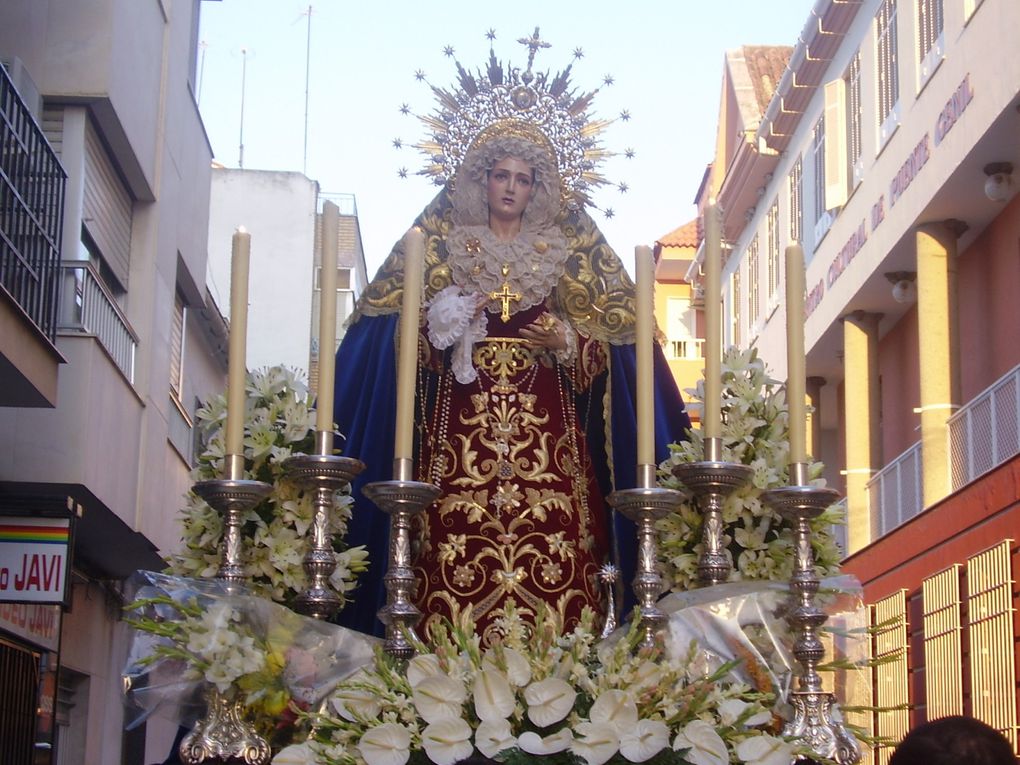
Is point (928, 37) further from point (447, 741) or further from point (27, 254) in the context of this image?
point (447, 741)

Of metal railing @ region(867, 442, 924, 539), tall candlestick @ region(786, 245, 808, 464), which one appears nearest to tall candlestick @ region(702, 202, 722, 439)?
tall candlestick @ region(786, 245, 808, 464)

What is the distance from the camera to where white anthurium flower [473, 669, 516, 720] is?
326 centimetres

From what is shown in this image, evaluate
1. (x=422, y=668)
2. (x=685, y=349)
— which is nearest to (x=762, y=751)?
(x=422, y=668)

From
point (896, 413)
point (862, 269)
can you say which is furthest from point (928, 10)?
point (896, 413)

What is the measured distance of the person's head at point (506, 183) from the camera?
5.27 metres

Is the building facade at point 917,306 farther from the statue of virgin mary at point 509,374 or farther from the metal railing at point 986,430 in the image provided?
the statue of virgin mary at point 509,374

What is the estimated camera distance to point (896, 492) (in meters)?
18.1

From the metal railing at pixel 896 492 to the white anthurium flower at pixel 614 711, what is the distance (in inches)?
545

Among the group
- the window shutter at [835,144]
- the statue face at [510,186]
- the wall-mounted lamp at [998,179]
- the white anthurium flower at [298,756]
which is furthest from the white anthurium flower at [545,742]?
the window shutter at [835,144]

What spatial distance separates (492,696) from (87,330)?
7843 mm

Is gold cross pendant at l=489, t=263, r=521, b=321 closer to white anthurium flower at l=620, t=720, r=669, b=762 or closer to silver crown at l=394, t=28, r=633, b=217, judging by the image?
silver crown at l=394, t=28, r=633, b=217

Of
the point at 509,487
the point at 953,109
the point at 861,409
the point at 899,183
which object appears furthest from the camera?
the point at 861,409

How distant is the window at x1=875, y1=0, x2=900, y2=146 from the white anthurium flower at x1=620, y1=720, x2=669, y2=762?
48.6 ft

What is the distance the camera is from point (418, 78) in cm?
545
